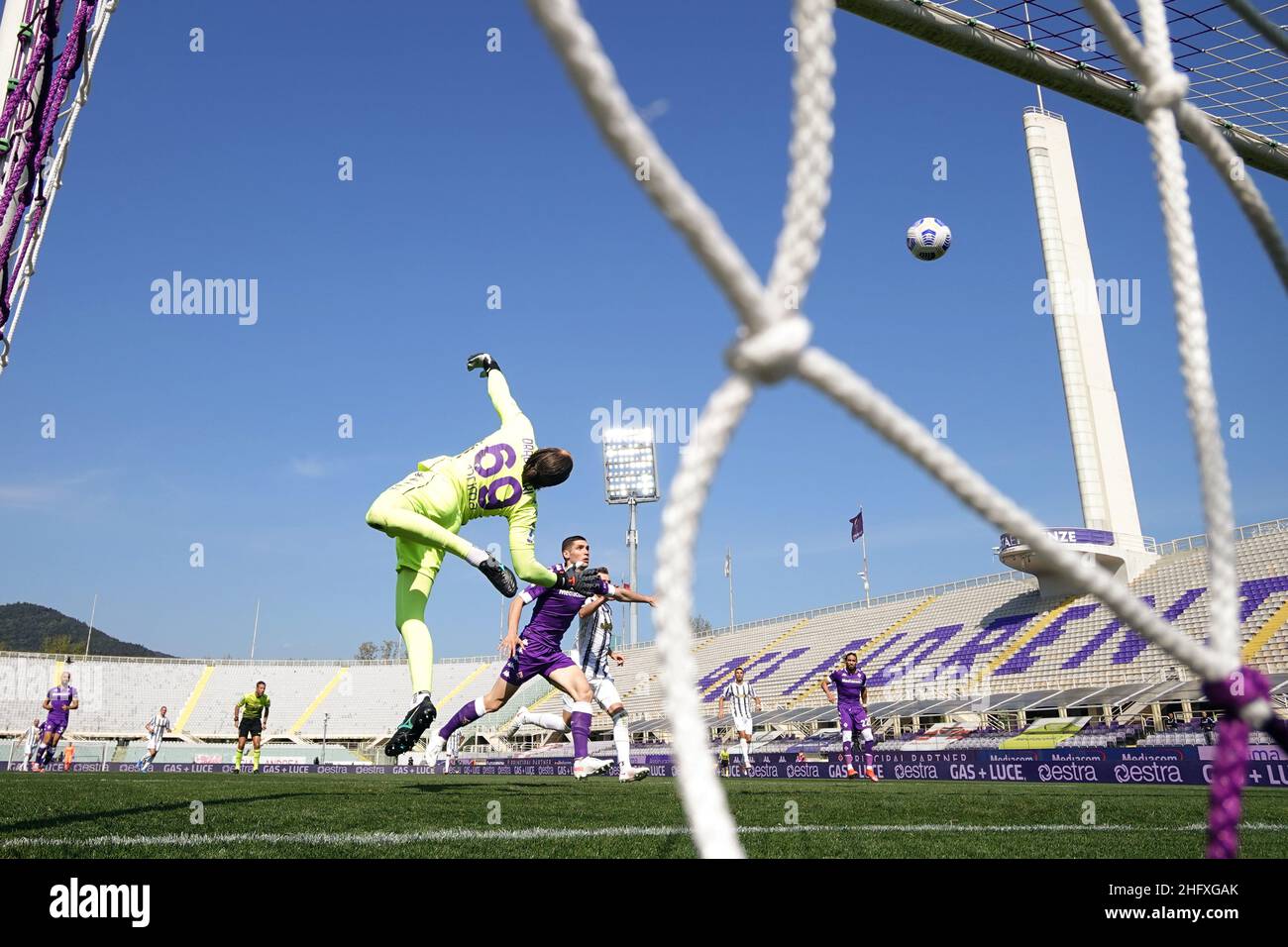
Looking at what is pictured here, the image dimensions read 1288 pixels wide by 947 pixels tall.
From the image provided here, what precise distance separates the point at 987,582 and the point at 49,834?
3402cm

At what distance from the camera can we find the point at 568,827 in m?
3.94

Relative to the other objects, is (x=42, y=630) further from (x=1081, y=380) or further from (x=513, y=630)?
(x=513, y=630)

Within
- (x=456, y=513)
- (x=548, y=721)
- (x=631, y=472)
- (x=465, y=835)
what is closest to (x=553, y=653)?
(x=548, y=721)

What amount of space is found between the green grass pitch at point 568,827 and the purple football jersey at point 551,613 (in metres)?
1.43

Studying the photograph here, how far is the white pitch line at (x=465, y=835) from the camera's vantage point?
3062mm

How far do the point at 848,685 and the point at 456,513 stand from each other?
1001cm

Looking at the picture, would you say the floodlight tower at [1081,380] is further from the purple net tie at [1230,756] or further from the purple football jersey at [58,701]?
the purple net tie at [1230,756]

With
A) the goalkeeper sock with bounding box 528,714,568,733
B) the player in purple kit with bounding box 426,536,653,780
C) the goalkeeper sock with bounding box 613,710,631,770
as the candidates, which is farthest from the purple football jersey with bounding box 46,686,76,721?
the goalkeeper sock with bounding box 613,710,631,770

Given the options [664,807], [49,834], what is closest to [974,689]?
[664,807]

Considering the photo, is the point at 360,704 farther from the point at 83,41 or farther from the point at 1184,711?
the point at 83,41

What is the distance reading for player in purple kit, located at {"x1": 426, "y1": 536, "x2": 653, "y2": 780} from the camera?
22.7ft

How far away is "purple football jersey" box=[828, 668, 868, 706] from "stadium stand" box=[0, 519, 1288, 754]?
839cm

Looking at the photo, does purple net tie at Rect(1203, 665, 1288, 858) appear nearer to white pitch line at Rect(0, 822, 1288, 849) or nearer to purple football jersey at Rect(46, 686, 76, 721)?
white pitch line at Rect(0, 822, 1288, 849)

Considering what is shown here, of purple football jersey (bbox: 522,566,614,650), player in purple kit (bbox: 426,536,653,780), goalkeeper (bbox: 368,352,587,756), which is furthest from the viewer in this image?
purple football jersey (bbox: 522,566,614,650)
